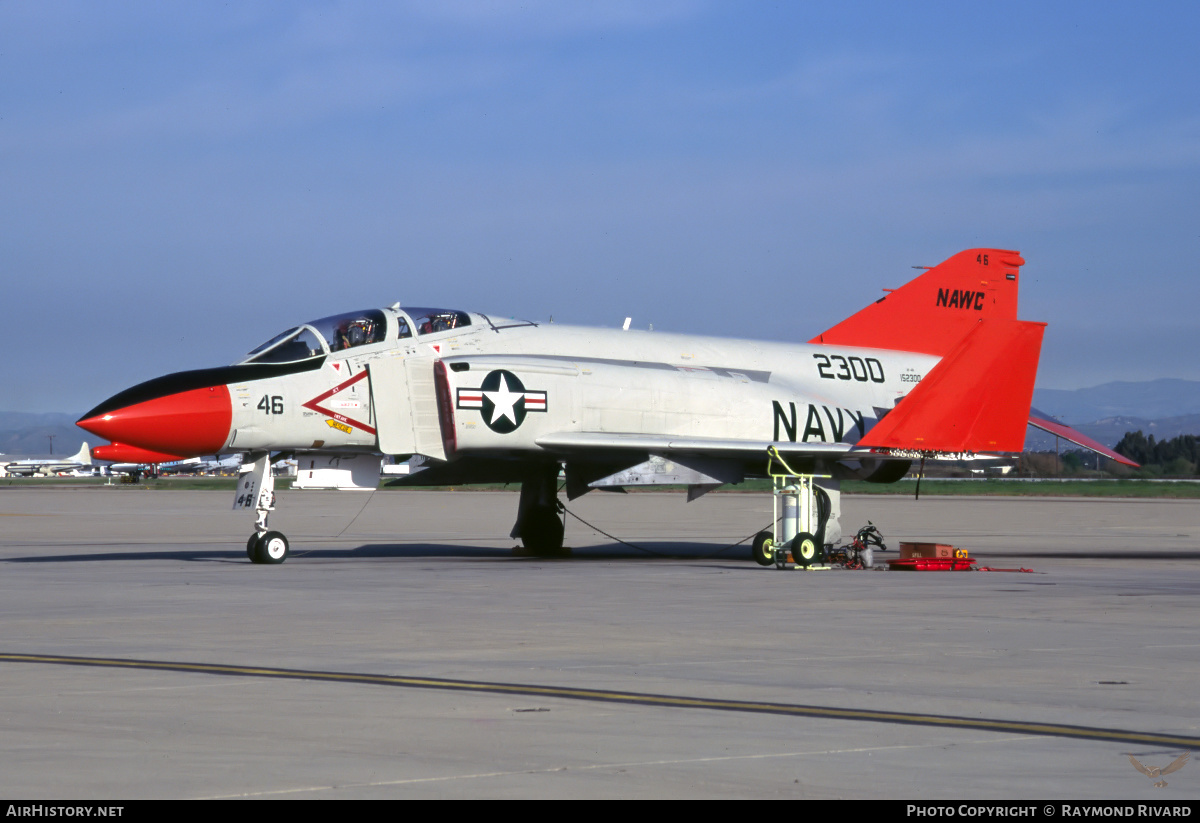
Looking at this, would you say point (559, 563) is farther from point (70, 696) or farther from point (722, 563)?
point (70, 696)

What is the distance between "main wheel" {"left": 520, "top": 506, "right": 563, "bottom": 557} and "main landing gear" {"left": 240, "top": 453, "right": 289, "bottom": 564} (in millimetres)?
5362

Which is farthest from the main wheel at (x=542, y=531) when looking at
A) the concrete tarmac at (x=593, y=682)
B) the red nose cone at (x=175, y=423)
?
the red nose cone at (x=175, y=423)

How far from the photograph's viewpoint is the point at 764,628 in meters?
11.1

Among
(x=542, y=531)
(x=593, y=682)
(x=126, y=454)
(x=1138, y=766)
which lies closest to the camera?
(x=1138, y=766)

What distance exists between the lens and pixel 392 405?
19.5 meters

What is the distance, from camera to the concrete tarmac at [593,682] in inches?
215

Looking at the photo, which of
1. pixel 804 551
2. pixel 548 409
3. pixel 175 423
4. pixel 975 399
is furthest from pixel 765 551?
pixel 175 423

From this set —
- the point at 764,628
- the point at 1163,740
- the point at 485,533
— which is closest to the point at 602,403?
the point at 764,628

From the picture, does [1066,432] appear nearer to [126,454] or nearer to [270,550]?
[270,550]

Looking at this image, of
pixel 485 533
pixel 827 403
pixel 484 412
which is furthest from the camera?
pixel 485 533

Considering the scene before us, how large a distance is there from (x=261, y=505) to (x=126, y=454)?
2844 mm

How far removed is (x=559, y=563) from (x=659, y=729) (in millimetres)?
14245

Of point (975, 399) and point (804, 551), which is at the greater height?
point (975, 399)

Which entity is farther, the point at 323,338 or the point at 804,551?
the point at 323,338
